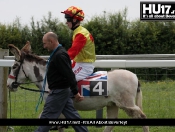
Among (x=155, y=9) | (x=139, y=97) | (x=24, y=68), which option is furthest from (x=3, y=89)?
(x=155, y=9)

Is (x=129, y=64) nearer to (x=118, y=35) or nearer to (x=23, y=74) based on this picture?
(x=23, y=74)

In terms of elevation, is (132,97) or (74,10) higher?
(74,10)

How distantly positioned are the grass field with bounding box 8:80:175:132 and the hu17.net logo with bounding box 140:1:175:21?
4171 mm

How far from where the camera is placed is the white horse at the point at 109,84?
8977 mm

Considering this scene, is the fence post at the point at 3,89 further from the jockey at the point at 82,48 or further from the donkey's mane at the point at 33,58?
the jockey at the point at 82,48

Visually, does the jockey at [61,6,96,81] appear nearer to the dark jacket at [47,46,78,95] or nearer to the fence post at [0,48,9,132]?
the dark jacket at [47,46,78,95]

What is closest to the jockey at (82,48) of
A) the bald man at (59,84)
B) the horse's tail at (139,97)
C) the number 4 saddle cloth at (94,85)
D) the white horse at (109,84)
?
the number 4 saddle cloth at (94,85)

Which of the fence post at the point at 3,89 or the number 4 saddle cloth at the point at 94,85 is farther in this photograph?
the fence post at the point at 3,89

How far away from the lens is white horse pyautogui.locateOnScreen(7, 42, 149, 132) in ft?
29.5

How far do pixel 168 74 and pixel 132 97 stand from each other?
1227 millimetres

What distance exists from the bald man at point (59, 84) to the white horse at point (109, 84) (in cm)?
136

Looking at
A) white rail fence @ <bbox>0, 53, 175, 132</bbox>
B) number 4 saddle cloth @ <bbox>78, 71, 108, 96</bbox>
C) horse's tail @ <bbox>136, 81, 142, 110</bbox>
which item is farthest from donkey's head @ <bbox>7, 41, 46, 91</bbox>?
horse's tail @ <bbox>136, 81, 142, 110</bbox>

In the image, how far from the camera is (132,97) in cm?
906

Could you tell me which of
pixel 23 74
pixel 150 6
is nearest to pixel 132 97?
pixel 23 74
